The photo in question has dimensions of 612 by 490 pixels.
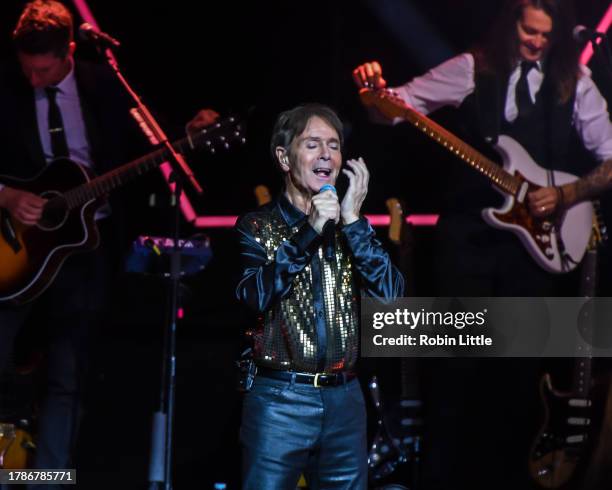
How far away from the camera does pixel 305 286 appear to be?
9.73 ft

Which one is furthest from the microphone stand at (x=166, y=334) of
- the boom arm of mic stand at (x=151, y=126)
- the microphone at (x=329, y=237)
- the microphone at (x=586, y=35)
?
the microphone at (x=586, y=35)

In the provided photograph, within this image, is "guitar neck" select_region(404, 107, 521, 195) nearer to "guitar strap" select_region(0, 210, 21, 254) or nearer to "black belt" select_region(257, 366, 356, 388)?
"guitar strap" select_region(0, 210, 21, 254)

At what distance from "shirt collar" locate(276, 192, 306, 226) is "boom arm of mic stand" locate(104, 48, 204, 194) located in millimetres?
1186

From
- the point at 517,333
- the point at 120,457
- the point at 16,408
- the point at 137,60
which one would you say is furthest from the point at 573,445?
the point at 137,60

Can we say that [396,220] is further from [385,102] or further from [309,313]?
[309,313]

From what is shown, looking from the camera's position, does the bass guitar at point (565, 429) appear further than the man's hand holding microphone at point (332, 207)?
Yes

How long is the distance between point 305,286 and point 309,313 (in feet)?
0.30

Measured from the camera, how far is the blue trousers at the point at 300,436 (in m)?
2.79

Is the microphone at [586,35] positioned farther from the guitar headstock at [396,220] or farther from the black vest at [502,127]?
the guitar headstock at [396,220]

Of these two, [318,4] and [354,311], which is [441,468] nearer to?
[354,311]

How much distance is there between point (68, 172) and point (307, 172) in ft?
6.12

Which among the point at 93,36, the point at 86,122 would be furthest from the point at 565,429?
the point at 93,36

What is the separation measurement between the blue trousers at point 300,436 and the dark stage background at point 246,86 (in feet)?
7.59

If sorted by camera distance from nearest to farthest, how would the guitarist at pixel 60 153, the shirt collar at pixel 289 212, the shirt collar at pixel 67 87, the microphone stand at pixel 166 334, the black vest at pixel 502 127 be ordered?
1. the shirt collar at pixel 289 212
2. the microphone stand at pixel 166 334
3. the guitarist at pixel 60 153
4. the shirt collar at pixel 67 87
5. the black vest at pixel 502 127
